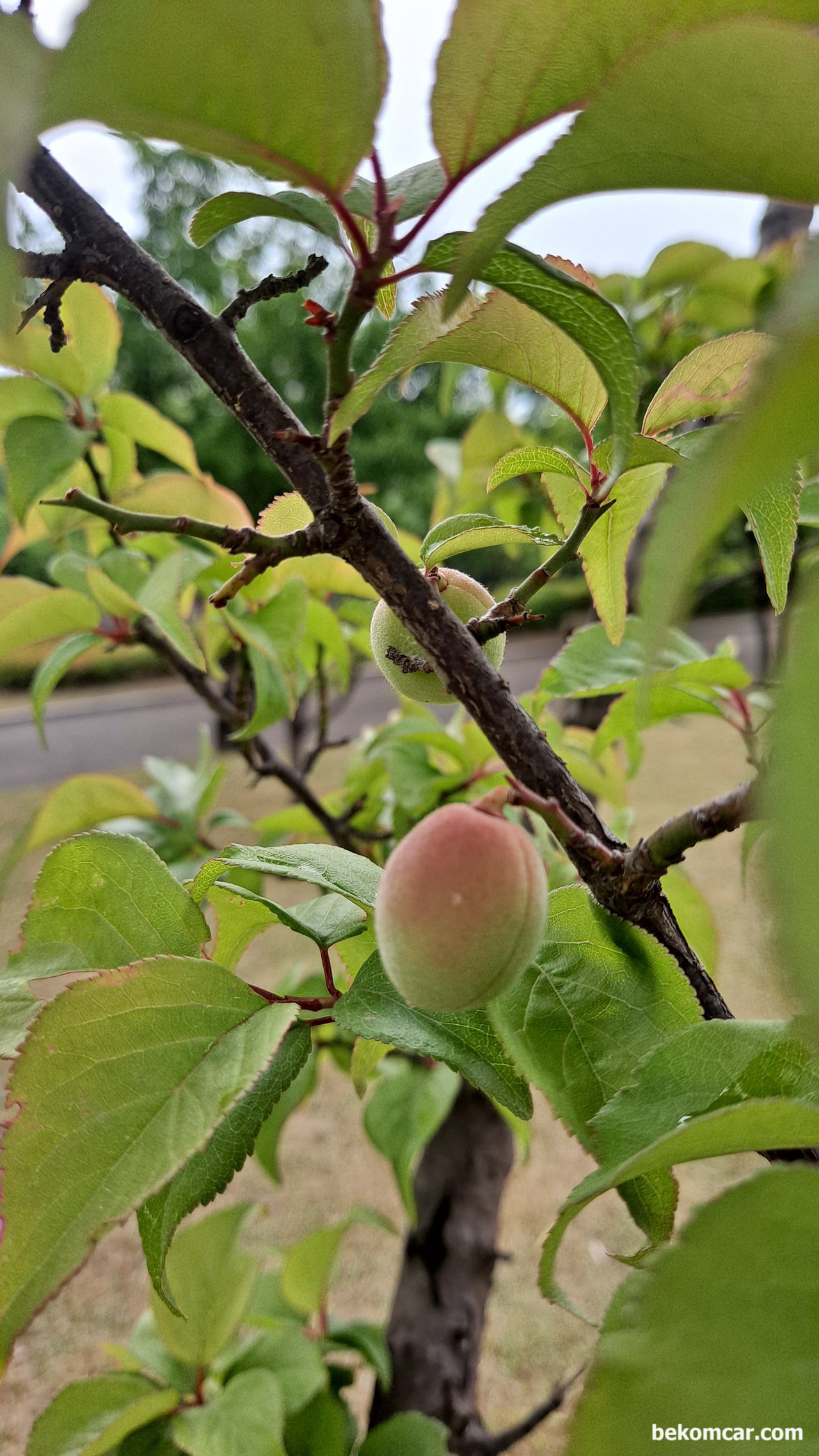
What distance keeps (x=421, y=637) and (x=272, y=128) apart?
91 mm

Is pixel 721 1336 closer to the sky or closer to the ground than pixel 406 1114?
closer to the sky

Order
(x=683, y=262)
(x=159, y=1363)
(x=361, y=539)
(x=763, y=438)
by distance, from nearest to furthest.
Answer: (x=763, y=438) < (x=361, y=539) < (x=159, y=1363) < (x=683, y=262)

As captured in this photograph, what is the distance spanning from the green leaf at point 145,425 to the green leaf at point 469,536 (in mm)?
282

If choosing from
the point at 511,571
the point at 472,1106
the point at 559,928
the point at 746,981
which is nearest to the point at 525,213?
the point at 559,928

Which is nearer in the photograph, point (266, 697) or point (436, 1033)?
point (436, 1033)

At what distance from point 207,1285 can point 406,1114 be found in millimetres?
140

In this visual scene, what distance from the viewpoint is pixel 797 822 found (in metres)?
0.09

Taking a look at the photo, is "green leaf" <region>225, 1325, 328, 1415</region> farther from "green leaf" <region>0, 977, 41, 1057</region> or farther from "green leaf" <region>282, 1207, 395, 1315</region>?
"green leaf" <region>0, 977, 41, 1057</region>

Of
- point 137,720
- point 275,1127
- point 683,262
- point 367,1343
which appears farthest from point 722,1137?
point 137,720

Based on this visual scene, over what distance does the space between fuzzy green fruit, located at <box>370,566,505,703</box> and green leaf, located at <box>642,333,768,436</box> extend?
61mm

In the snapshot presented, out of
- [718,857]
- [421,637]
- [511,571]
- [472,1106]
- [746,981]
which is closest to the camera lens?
[421,637]

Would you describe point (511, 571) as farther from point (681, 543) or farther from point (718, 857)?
point (681, 543)

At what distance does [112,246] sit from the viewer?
20 centimetres

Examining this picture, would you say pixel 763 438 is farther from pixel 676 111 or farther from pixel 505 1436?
pixel 505 1436
